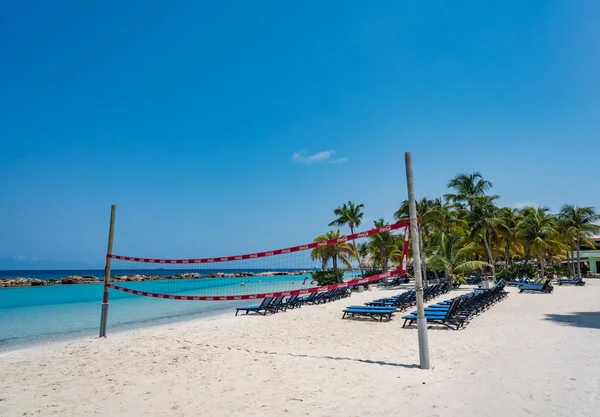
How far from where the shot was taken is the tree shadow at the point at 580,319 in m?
10.2

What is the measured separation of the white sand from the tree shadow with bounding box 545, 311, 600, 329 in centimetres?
39

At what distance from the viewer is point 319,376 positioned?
224 inches

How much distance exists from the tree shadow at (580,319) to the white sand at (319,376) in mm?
394

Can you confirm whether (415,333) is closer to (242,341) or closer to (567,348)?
(567,348)

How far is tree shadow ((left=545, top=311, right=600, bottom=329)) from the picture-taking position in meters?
10.2

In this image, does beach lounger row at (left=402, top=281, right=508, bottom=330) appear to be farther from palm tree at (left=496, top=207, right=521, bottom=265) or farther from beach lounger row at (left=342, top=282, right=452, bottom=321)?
palm tree at (left=496, top=207, right=521, bottom=265)

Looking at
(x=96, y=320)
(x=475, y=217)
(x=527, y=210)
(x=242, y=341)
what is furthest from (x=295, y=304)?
(x=527, y=210)

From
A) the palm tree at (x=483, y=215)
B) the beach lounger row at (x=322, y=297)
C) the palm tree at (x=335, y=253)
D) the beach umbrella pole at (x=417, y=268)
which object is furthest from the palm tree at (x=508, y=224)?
the beach umbrella pole at (x=417, y=268)

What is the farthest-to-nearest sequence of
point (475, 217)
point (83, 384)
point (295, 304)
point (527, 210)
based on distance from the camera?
point (527, 210), point (475, 217), point (295, 304), point (83, 384)

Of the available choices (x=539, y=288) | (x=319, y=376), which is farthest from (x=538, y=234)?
(x=319, y=376)

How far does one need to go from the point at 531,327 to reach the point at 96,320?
19.1 metres

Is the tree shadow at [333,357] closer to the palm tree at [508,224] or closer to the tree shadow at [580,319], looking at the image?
the tree shadow at [580,319]

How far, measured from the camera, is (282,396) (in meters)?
4.83

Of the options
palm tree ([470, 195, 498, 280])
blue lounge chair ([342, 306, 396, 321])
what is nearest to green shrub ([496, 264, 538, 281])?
palm tree ([470, 195, 498, 280])
